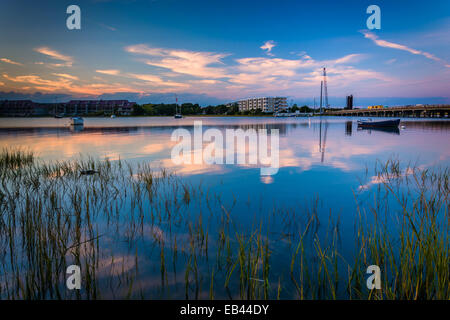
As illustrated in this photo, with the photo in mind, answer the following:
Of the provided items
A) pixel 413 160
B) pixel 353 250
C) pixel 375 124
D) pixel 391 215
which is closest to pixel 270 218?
pixel 353 250

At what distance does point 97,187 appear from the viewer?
10.4 meters

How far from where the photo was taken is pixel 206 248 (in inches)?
221

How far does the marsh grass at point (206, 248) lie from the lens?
4.22m

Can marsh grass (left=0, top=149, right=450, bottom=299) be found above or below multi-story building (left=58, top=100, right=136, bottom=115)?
below

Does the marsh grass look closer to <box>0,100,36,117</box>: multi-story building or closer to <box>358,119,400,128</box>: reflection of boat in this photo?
<box>358,119,400,128</box>: reflection of boat

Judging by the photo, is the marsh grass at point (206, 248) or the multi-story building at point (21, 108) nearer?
the marsh grass at point (206, 248)

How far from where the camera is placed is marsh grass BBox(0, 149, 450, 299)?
422 centimetres

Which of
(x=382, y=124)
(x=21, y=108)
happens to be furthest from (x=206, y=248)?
(x=21, y=108)

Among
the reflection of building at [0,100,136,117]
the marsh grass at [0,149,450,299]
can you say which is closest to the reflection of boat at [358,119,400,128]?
the marsh grass at [0,149,450,299]

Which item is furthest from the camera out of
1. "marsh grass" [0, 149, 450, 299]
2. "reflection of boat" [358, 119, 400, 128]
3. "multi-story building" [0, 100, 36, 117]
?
"multi-story building" [0, 100, 36, 117]

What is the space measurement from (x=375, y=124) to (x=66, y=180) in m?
50.2

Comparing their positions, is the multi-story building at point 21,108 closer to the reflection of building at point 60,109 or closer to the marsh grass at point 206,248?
the reflection of building at point 60,109

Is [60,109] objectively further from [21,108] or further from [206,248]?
[206,248]

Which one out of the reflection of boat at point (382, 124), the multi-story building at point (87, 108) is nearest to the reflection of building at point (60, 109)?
the multi-story building at point (87, 108)
